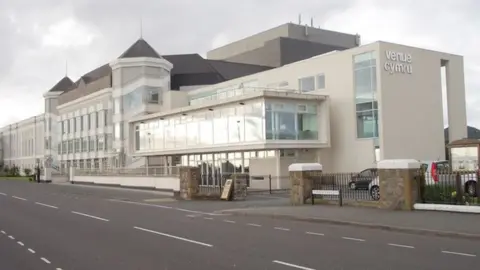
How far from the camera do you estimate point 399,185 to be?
19.3 meters

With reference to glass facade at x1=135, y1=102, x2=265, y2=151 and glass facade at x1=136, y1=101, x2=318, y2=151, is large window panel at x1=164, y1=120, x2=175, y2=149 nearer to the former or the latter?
glass facade at x1=135, y1=102, x2=265, y2=151

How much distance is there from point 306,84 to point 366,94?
6099 mm

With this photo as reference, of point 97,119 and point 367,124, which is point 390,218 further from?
point 97,119

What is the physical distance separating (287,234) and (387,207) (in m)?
6.29

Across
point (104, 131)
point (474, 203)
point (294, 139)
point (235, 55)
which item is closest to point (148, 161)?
point (104, 131)

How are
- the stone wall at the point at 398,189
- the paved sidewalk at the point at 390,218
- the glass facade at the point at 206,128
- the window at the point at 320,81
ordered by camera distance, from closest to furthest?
the paved sidewalk at the point at 390,218 → the stone wall at the point at 398,189 → the glass facade at the point at 206,128 → the window at the point at 320,81

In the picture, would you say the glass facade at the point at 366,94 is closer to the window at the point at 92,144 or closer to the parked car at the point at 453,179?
the parked car at the point at 453,179

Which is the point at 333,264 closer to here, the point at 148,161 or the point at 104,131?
the point at 148,161

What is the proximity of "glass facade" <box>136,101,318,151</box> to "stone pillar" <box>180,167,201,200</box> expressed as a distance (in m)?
7.72

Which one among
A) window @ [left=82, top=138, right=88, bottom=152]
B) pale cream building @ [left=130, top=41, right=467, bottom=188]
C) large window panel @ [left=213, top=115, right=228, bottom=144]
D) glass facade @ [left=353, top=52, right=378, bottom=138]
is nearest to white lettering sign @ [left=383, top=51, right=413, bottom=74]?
pale cream building @ [left=130, top=41, right=467, bottom=188]

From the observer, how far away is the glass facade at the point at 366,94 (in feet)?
128

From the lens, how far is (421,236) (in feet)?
44.9

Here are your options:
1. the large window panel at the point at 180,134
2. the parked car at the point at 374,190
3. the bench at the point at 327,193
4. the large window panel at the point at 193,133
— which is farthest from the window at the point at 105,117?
the bench at the point at 327,193

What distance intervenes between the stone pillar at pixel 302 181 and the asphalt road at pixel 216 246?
4.75 metres
